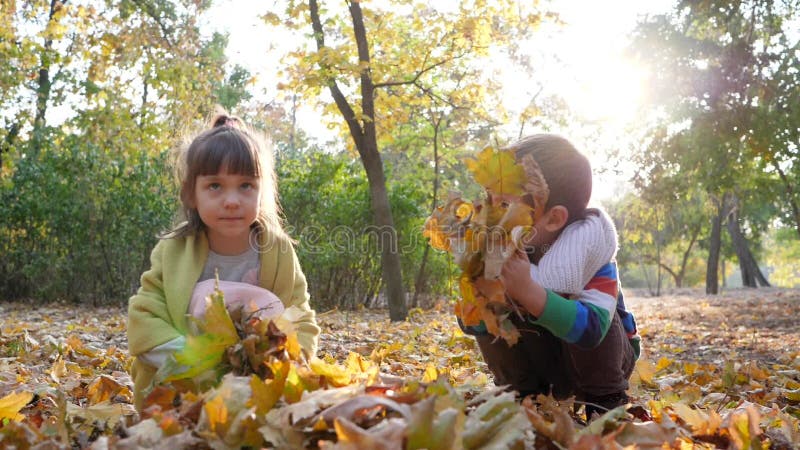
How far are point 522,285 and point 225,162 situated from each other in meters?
1.15

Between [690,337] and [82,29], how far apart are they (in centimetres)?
888

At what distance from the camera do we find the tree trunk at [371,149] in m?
6.81

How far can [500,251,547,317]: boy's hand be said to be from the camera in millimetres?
1511

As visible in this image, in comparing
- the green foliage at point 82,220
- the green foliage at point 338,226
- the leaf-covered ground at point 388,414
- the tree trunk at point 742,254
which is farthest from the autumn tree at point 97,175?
the tree trunk at point 742,254

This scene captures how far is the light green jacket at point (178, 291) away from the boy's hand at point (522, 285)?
66cm

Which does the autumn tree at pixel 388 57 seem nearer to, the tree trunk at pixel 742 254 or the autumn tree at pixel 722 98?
the autumn tree at pixel 722 98

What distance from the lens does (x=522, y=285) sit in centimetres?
155

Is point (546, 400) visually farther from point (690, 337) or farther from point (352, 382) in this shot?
point (690, 337)

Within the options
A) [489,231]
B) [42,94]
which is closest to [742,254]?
[42,94]

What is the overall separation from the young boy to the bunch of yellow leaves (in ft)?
0.19

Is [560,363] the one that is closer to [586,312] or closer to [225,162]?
[586,312]

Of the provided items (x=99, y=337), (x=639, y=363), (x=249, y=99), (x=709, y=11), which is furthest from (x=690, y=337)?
(x=249, y=99)

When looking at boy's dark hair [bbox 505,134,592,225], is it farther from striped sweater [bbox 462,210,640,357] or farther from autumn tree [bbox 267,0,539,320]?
autumn tree [bbox 267,0,539,320]

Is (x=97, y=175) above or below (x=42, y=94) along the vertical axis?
below
